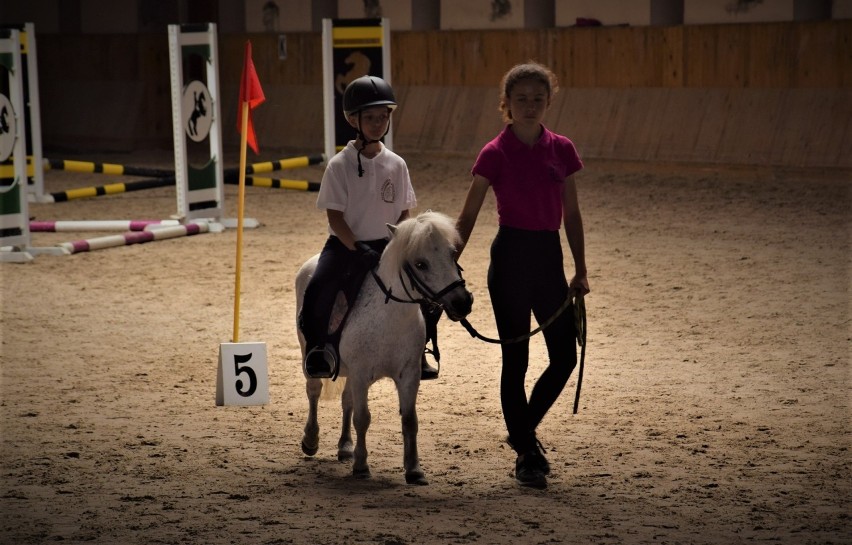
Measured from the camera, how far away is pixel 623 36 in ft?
A: 49.5

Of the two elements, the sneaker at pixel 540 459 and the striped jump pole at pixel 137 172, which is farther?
the striped jump pole at pixel 137 172

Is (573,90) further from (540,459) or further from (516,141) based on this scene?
(540,459)

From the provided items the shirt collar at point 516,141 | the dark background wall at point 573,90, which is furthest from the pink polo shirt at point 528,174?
the dark background wall at point 573,90

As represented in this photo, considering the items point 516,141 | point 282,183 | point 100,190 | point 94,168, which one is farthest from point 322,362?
point 94,168

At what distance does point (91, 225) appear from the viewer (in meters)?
11.9

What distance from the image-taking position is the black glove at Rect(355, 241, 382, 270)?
502 cm

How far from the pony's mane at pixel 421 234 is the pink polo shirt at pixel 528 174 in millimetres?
314

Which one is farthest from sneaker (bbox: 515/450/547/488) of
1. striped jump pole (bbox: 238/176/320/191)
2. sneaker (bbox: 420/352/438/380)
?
striped jump pole (bbox: 238/176/320/191)

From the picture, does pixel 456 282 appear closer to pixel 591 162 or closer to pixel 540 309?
pixel 540 309

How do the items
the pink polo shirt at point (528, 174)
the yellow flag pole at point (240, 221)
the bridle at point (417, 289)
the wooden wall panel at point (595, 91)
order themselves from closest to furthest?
1. the bridle at point (417, 289)
2. the pink polo shirt at point (528, 174)
3. the yellow flag pole at point (240, 221)
4. the wooden wall panel at point (595, 91)

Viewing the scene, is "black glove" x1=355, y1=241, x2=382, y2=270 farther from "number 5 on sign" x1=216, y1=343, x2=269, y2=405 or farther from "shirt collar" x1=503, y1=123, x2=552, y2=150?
"number 5 on sign" x1=216, y1=343, x2=269, y2=405

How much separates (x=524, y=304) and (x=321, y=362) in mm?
872

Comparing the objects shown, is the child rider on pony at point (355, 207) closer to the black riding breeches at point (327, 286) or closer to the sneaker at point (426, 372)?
the black riding breeches at point (327, 286)

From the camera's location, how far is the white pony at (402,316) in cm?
467
